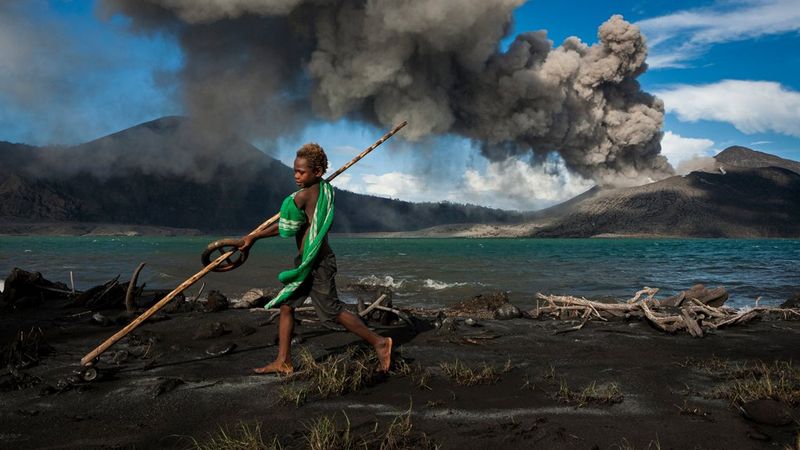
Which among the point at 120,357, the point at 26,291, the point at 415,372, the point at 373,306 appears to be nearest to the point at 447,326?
the point at 373,306

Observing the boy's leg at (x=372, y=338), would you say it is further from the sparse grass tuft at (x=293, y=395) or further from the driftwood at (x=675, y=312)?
the driftwood at (x=675, y=312)

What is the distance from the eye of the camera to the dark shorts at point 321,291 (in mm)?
4520

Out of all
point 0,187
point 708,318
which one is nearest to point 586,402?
point 708,318

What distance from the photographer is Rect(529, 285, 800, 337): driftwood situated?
6500 millimetres

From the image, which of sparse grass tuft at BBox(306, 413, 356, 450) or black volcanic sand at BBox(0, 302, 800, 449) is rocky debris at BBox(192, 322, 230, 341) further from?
sparse grass tuft at BBox(306, 413, 356, 450)

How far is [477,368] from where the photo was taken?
4.62 m

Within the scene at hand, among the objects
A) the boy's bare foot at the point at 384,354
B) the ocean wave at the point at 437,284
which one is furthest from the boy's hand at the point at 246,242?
the ocean wave at the point at 437,284

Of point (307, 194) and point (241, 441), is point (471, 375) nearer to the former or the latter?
point (241, 441)

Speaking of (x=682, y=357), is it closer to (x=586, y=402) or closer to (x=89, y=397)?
(x=586, y=402)

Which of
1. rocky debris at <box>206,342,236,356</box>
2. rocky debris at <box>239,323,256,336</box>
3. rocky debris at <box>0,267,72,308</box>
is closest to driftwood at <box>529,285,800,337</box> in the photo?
rocky debris at <box>239,323,256,336</box>

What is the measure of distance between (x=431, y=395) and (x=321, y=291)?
135 centimetres

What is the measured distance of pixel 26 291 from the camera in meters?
8.76

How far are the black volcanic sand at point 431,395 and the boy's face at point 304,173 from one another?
1723mm

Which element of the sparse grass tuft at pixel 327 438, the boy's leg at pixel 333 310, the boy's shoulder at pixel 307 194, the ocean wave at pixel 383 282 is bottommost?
the ocean wave at pixel 383 282
